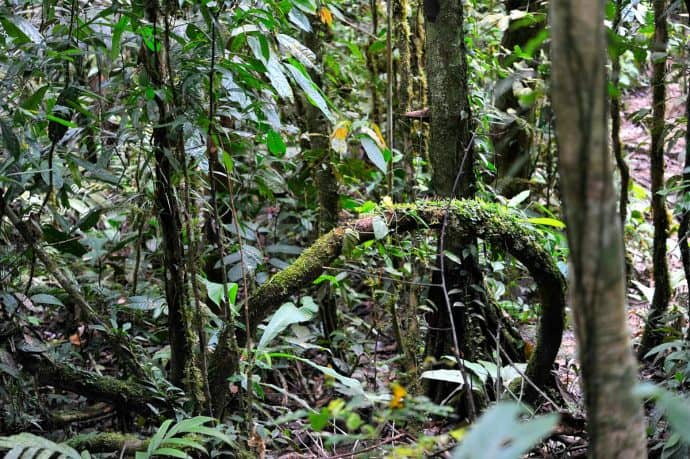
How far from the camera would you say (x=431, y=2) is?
9.53 feet

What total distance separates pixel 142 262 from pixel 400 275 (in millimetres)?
1592

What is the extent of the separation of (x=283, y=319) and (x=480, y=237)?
0.89m

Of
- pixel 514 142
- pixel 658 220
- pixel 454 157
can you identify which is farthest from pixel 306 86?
pixel 514 142

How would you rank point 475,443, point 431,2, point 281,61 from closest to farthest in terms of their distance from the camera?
1. point 475,443
2. point 281,61
3. point 431,2

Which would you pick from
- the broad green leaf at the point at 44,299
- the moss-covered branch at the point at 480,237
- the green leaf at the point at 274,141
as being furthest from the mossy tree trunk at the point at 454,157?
the broad green leaf at the point at 44,299

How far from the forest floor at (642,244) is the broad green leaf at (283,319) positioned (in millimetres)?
1330

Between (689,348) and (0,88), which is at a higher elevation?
(0,88)

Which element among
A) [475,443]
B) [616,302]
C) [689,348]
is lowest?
[689,348]

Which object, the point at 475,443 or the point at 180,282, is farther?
the point at 180,282

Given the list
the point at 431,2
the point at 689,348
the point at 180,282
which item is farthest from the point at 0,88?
the point at 689,348

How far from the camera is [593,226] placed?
36.2 inches

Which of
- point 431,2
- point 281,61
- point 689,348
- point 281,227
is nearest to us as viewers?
point 281,61

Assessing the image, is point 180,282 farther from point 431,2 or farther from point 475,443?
point 475,443

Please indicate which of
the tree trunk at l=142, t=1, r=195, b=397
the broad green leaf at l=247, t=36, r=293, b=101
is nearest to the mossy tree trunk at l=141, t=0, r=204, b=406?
the tree trunk at l=142, t=1, r=195, b=397
